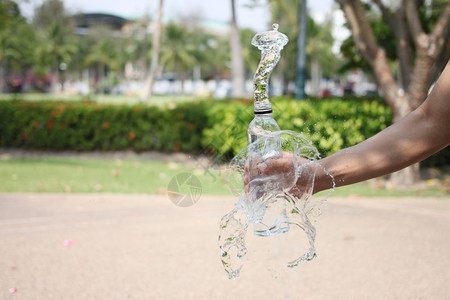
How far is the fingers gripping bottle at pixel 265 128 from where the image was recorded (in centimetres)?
178

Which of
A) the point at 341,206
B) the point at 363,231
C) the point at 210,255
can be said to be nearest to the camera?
the point at 210,255

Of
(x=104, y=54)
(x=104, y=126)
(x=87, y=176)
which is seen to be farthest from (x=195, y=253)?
(x=104, y=54)

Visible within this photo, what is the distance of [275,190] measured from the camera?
1.80 meters

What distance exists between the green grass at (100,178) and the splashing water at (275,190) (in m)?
4.19

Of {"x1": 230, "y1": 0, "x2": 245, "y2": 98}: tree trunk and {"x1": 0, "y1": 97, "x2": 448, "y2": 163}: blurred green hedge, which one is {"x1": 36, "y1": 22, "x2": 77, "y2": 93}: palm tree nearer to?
{"x1": 230, "y1": 0, "x2": 245, "y2": 98}: tree trunk

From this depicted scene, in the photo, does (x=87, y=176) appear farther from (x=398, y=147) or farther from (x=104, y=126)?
(x=398, y=147)

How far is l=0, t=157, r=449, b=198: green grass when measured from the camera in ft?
24.4

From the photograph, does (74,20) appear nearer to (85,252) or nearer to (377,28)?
(377,28)

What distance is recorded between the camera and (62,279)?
399 cm

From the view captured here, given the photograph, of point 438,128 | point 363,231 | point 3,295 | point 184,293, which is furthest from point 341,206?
point 438,128

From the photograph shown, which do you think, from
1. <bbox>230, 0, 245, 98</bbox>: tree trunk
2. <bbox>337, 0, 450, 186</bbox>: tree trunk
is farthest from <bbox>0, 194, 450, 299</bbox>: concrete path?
<bbox>230, 0, 245, 98</bbox>: tree trunk

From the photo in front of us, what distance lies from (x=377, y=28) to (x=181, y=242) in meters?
7.97

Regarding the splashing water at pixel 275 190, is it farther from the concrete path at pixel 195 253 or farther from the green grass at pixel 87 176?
the green grass at pixel 87 176

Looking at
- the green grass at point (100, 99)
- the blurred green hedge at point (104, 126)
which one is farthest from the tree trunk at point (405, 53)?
the green grass at point (100, 99)
